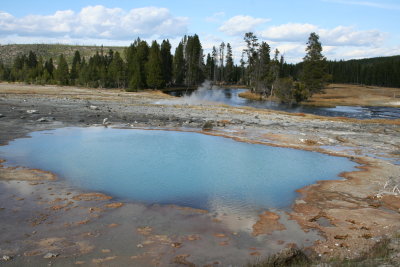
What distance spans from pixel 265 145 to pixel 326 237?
45.1ft

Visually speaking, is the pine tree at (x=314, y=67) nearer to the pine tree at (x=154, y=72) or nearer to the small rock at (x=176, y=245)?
the pine tree at (x=154, y=72)

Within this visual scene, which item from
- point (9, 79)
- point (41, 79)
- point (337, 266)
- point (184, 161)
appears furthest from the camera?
point (9, 79)

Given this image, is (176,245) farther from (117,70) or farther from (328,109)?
(117,70)

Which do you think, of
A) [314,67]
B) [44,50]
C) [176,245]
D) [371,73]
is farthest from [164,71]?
[44,50]

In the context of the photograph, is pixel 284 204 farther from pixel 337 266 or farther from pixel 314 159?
pixel 314 159

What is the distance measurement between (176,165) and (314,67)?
64.6m

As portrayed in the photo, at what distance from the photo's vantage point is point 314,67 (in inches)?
2985

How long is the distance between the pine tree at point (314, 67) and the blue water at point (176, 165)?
54.6 m

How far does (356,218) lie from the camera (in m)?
11.5

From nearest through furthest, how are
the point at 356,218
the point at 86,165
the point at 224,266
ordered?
the point at 224,266, the point at 356,218, the point at 86,165

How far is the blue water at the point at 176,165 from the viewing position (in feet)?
44.3

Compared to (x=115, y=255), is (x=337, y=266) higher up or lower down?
higher up

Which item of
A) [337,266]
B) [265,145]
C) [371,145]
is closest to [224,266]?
[337,266]

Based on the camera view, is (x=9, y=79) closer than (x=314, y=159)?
No
